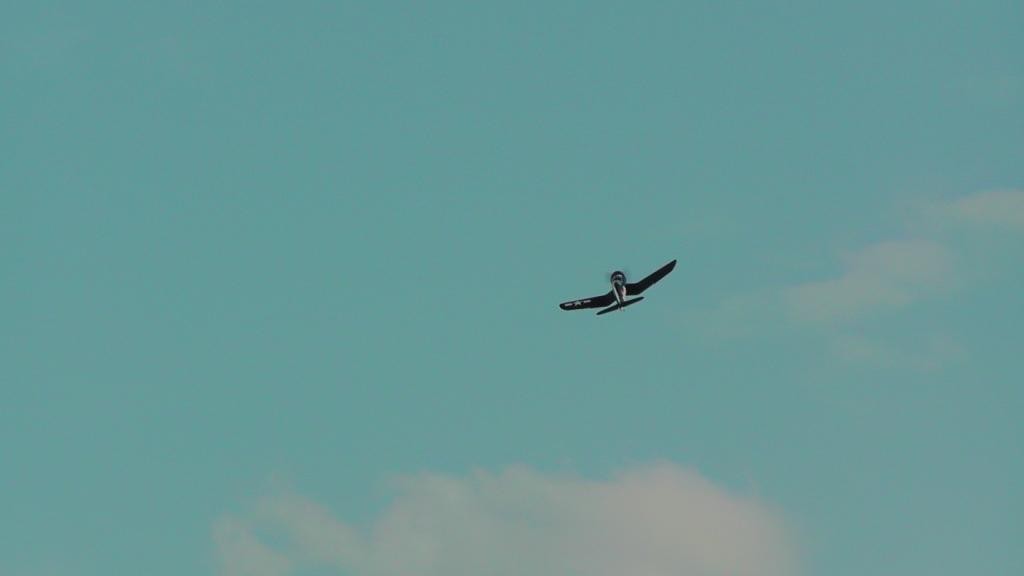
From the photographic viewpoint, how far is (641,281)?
173m

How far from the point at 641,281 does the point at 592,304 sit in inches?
319

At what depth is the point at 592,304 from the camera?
6870 inches

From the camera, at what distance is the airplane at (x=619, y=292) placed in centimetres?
16938

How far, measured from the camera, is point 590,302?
17438cm

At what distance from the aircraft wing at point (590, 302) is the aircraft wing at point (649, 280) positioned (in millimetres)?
3010

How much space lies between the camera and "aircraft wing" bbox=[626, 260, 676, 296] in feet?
567

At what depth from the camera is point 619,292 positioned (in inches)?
6703

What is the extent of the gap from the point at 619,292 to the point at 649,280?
6209 mm

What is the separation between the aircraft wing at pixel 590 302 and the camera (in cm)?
17238

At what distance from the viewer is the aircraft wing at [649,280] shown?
17275 cm

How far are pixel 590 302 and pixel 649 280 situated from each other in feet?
30.8

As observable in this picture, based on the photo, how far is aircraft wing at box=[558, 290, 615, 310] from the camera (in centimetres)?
17238

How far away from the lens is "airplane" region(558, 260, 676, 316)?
169375 mm
